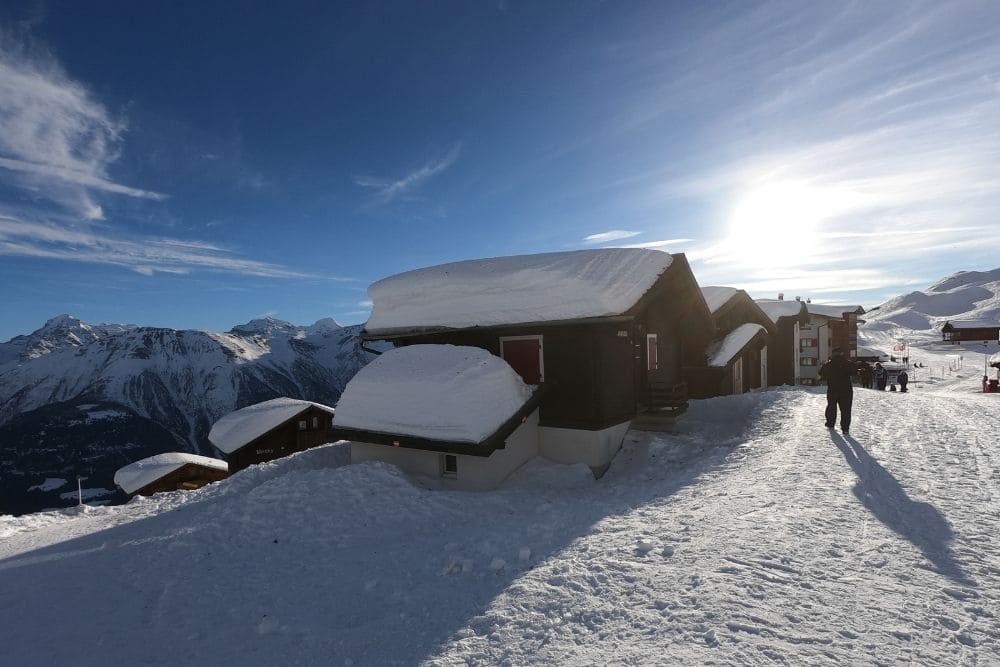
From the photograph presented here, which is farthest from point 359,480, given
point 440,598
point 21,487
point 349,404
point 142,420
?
point 142,420

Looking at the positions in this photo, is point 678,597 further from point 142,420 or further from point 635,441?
point 142,420

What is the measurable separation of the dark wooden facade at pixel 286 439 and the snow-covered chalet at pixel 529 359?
18485 mm

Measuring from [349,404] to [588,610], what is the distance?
10.7 metres

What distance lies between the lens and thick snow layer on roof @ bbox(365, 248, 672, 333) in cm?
1325

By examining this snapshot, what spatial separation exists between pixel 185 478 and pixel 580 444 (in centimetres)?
3451

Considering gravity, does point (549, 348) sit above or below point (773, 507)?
above

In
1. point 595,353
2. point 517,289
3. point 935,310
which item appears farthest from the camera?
point 935,310

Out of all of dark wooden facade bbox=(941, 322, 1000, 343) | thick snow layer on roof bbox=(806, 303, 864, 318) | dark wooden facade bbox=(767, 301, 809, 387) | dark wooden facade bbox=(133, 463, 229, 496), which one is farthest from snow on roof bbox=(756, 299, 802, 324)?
dark wooden facade bbox=(941, 322, 1000, 343)

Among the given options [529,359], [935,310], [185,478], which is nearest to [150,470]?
[185,478]

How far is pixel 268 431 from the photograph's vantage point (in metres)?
30.2

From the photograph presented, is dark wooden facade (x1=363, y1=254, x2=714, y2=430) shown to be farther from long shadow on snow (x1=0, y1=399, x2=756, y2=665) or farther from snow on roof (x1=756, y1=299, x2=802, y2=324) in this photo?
snow on roof (x1=756, y1=299, x2=802, y2=324)

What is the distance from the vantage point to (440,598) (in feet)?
20.5

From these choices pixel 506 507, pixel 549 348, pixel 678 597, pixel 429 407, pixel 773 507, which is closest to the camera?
pixel 678 597

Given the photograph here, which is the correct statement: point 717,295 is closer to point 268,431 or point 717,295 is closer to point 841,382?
point 841,382
